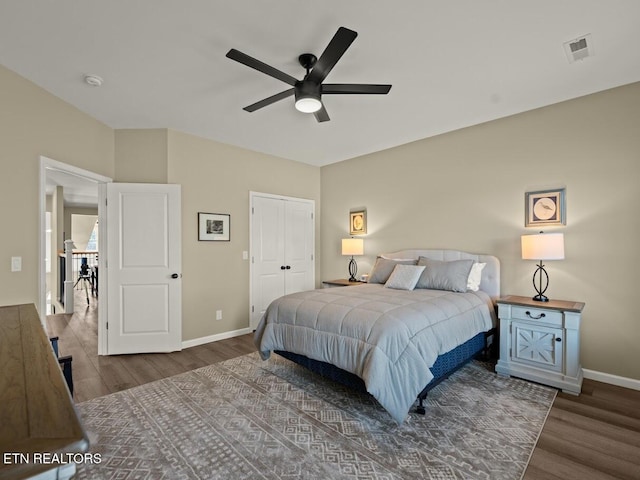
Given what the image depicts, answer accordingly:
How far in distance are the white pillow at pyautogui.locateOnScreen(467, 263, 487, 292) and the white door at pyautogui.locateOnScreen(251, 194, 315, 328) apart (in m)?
2.81

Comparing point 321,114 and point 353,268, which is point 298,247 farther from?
point 321,114

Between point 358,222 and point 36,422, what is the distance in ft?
15.8

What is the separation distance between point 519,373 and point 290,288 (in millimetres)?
3370

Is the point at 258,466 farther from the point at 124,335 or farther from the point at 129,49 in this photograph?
the point at 129,49

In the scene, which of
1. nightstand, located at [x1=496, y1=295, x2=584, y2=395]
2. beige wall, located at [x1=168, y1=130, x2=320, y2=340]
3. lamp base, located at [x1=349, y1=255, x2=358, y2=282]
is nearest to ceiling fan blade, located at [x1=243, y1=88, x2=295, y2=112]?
beige wall, located at [x1=168, y1=130, x2=320, y2=340]

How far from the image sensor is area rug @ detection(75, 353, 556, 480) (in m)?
1.87

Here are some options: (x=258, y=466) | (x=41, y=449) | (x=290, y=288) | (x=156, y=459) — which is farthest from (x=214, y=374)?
(x=41, y=449)

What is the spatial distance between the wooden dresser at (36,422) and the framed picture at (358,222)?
14.7 feet

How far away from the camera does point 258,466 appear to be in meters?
1.89

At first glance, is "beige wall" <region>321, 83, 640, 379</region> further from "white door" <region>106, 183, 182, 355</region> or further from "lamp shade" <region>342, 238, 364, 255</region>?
"white door" <region>106, 183, 182, 355</region>

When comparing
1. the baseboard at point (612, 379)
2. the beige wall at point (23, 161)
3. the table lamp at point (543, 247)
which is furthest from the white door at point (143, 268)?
the baseboard at point (612, 379)

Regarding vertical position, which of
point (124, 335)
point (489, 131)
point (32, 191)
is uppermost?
point (489, 131)

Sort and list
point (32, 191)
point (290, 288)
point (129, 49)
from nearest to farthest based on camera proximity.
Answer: point (129, 49)
point (32, 191)
point (290, 288)

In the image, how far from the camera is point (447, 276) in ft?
11.6
